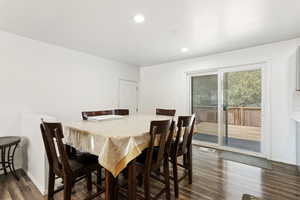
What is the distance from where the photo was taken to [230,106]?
3.71 metres

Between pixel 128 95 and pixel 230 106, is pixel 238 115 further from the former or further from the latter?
pixel 128 95

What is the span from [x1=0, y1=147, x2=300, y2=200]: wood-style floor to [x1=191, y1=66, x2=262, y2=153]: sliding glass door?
0.88 m

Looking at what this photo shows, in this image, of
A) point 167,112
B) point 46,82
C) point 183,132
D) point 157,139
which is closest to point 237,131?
point 167,112

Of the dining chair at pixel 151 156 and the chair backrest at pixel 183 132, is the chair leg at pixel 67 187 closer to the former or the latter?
the dining chair at pixel 151 156

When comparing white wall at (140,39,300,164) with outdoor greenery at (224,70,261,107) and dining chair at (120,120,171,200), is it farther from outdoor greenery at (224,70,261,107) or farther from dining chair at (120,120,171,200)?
Answer: dining chair at (120,120,171,200)

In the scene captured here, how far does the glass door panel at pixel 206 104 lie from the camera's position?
3.97 meters

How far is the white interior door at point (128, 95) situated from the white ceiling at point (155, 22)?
1.66 m

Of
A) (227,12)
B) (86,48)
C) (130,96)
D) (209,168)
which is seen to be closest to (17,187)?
(86,48)

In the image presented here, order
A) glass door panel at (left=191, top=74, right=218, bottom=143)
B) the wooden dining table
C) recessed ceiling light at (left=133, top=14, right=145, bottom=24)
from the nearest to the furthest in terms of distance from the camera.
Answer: the wooden dining table < recessed ceiling light at (left=133, top=14, right=145, bottom=24) < glass door panel at (left=191, top=74, right=218, bottom=143)

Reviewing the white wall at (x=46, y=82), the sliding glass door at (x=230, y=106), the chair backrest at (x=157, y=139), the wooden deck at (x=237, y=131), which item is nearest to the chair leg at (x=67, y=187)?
the chair backrest at (x=157, y=139)

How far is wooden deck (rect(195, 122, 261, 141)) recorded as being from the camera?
11.5 ft

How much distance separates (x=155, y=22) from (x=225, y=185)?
266 centimetres

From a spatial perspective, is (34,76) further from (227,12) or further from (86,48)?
(227,12)

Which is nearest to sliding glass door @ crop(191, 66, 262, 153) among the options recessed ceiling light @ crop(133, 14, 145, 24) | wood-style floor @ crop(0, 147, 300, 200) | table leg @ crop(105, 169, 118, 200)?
wood-style floor @ crop(0, 147, 300, 200)
